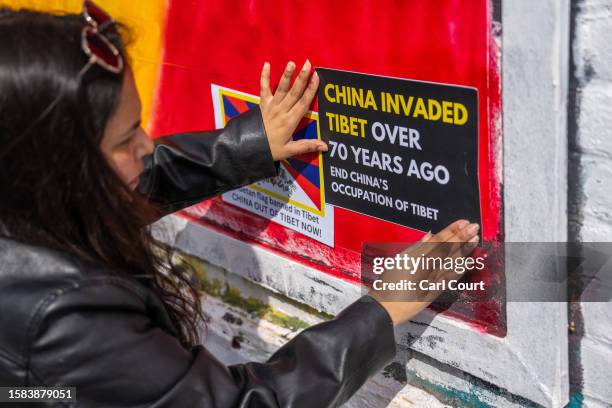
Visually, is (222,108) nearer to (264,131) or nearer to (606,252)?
(264,131)

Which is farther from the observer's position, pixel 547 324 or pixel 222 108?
pixel 222 108

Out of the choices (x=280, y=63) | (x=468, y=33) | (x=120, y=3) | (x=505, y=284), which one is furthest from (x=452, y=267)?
(x=120, y=3)

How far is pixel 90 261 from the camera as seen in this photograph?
1.36 meters

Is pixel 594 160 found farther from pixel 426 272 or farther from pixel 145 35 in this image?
pixel 145 35

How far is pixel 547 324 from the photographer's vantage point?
1.60 m

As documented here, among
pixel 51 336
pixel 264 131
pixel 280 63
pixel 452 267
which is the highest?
pixel 280 63

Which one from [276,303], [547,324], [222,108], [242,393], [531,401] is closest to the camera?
[242,393]

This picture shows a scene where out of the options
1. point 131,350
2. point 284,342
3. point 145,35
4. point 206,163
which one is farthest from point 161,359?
point 145,35

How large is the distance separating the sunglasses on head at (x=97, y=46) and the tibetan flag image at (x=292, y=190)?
2.03 feet

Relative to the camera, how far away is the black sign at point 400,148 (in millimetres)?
1597

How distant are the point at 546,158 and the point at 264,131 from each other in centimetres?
69

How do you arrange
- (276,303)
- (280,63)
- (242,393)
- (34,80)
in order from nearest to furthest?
(34,80) < (242,393) < (280,63) < (276,303)

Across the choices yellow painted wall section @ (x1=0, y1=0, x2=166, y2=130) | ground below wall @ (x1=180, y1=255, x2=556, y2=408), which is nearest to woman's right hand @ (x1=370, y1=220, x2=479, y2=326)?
ground below wall @ (x1=180, y1=255, x2=556, y2=408)

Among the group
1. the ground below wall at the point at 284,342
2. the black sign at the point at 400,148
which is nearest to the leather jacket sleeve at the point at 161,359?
the black sign at the point at 400,148
